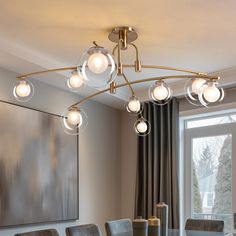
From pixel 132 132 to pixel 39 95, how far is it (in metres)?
1.66

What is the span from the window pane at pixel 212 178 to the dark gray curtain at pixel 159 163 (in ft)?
0.87

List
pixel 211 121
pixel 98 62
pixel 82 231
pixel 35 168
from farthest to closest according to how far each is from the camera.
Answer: pixel 211 121 < pixel 35 168 < pixel 82 231 < pixel 98 62

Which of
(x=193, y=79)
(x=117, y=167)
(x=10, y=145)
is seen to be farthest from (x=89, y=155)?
(x=193, y=79)

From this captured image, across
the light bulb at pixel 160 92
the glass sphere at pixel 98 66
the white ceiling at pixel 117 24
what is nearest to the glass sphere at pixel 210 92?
the light bulb at pixel 160 92

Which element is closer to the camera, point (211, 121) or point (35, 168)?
point (35, 168)

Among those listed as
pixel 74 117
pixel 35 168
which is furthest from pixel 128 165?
pixel 74 117

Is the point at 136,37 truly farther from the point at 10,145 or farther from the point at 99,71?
the point at 10,145

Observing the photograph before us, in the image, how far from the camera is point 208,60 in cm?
393

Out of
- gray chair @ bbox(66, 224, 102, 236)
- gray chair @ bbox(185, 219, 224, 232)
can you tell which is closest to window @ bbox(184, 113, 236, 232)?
gray chair @ bbox(185, 219, 224, 232)

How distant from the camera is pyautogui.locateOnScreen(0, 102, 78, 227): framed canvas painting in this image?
3.64m

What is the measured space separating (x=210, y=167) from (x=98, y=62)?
10.0ft

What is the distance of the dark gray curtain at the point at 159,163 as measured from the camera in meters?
4.79

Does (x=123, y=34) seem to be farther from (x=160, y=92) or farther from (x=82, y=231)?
(x=82, y=231)

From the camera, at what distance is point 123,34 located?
3131 mm
